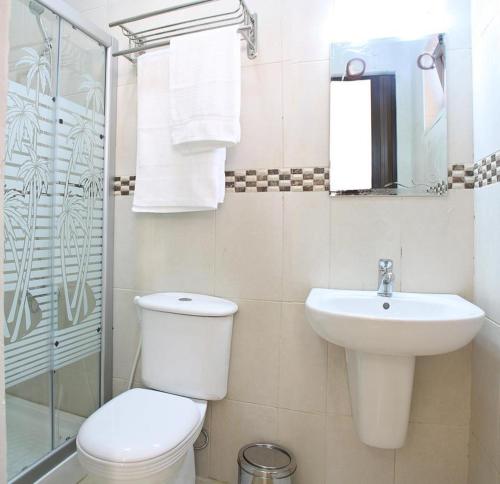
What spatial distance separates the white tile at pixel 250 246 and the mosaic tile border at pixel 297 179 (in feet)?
0.12

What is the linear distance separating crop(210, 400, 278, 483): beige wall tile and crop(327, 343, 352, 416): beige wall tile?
240mm

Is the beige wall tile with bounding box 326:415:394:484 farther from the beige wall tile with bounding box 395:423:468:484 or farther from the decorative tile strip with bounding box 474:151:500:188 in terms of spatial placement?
the decorative tile strip with bounding box 474:151:500:188

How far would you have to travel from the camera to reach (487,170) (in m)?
1.09

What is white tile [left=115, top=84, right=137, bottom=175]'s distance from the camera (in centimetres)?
158

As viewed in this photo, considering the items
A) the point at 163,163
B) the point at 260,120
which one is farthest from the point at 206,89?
the point at 163,163

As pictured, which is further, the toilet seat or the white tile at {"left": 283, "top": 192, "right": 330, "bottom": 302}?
the white tile at {"left": 283, "top": 192, "right": 330, "bottom": 302}

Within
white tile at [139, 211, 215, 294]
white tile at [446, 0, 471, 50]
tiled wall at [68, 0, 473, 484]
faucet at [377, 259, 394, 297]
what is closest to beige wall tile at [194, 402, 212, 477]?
tiled wall at [68, 0, 473, 484]

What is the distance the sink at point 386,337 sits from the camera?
34.8 inches

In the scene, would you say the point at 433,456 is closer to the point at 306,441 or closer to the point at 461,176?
the point at 306,441

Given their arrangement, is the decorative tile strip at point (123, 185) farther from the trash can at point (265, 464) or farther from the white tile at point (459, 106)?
the white tile at point (459, 106)

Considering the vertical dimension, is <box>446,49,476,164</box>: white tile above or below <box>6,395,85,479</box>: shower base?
above

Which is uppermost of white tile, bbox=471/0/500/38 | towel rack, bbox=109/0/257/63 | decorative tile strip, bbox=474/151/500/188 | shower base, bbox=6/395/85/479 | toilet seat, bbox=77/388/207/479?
towel rack, bbox=109/0/257/63

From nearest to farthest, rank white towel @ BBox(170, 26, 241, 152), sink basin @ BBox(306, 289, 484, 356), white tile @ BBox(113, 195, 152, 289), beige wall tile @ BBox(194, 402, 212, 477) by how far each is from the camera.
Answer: sink basin @ BBox(306, 289, 484, 356) → white towel @ BBox(170, 26, 241, 152) → beige wall tile @ BBox(194, 402, 212, 477) → white tile @ BBox(113, 195, 152, 289)

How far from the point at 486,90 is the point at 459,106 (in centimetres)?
12
